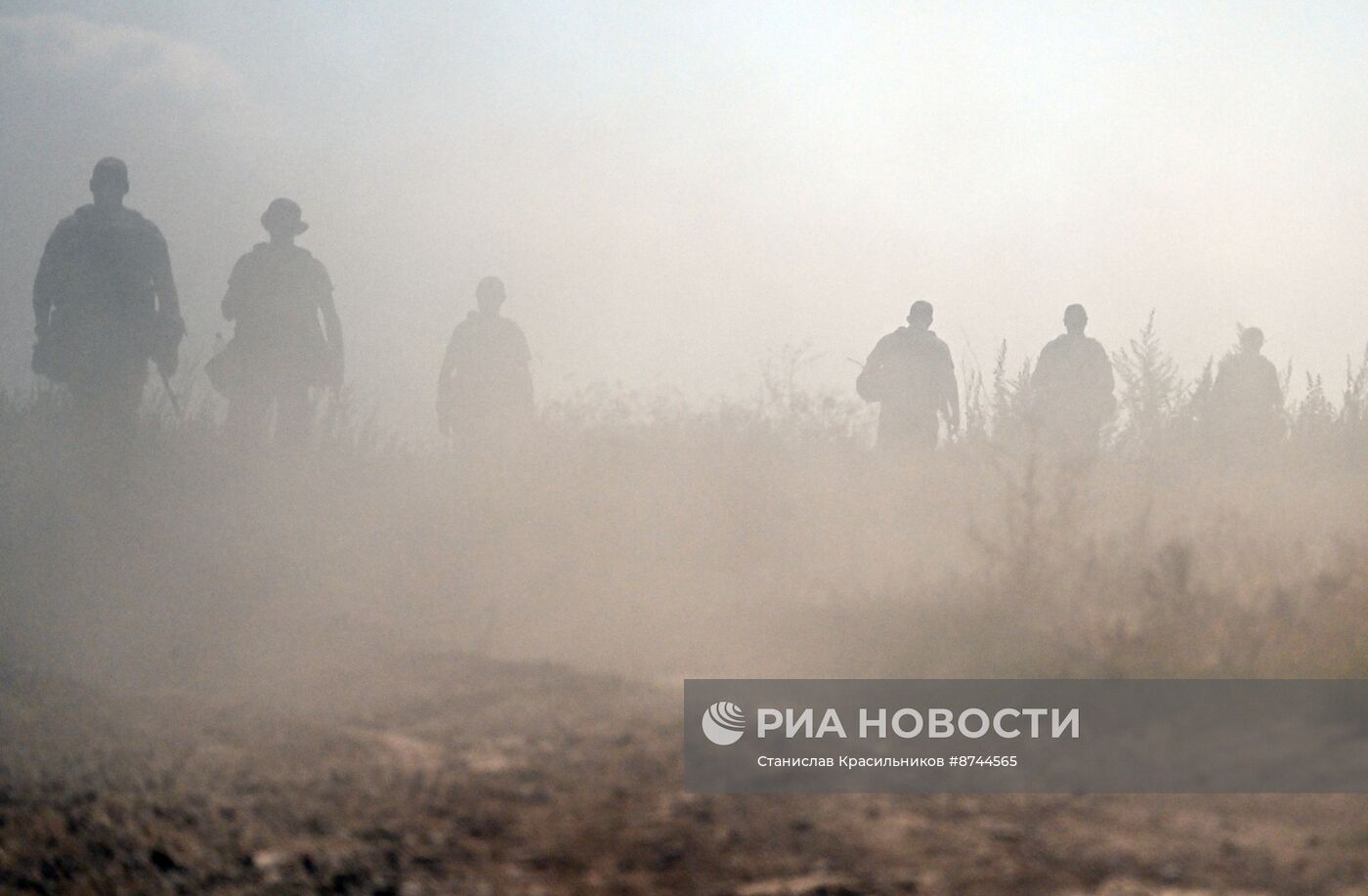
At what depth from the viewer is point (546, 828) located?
117 inches

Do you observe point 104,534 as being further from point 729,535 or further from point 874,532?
point 874,532

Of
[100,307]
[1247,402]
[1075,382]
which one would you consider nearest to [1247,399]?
[1247,402]

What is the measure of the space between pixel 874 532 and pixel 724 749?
13.3ft

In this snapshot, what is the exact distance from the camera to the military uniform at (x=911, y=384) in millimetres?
11633

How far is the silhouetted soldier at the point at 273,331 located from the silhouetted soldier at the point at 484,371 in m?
1.54

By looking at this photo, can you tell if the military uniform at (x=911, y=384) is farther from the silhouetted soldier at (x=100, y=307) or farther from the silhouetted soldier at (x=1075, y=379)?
the silhouetted soldier at (x=100, y=307)

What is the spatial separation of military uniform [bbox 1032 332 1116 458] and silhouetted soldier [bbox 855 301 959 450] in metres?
0.84

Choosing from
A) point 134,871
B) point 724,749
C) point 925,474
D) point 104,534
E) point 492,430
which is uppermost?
point 492,430

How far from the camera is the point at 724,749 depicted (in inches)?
145

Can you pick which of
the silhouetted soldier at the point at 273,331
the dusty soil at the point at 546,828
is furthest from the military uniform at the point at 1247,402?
the dusty soil at the point at 546,828

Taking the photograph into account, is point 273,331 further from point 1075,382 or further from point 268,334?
point 1075,382

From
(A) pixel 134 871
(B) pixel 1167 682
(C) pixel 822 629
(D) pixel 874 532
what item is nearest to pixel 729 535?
(D) pixel 874 532

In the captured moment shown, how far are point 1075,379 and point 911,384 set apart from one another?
4.94 ft

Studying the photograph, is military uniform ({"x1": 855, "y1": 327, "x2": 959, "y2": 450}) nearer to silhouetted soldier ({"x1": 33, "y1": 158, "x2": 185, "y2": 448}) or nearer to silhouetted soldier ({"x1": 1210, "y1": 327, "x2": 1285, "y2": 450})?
silhouetted soldier ({"x1": 1210, "y1": 327, "x2": 1285, "y2": 450})
